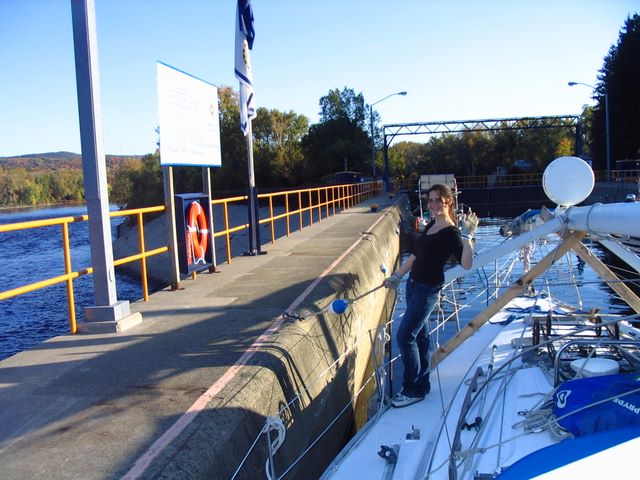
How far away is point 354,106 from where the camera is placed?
7300 centimetres

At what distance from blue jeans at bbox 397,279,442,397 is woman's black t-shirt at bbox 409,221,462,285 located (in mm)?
85

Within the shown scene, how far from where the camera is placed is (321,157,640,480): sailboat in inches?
93.9

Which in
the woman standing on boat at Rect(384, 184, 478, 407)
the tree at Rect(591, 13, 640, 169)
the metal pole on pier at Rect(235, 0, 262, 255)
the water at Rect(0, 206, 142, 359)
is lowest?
the water at Rect(0, 206, 142, 359)

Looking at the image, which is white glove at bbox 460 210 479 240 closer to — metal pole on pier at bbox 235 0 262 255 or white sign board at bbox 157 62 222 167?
metal pole on pier at bbox 235 0 262 255

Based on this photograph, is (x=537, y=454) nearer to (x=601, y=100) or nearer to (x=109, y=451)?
(x=109, y=451)

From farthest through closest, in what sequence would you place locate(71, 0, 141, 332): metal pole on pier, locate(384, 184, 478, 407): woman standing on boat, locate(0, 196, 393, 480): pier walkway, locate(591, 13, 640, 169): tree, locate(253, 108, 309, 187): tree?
locate(253, 108, 309, 187): tree, locate(591, 13, 640, 169): tree, locate(71, 0, 141, 332): metal pole on pier, locate(384, 184, 478, 407): woman standing on boat, locate(0, 196, 393, 480): pier walkway

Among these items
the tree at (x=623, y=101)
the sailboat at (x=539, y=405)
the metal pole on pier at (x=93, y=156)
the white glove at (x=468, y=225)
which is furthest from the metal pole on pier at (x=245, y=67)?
the tree at (x=623, y=101)

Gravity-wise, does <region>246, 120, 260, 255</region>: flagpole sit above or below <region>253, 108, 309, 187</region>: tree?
below

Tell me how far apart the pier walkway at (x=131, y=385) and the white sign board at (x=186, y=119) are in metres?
2.13

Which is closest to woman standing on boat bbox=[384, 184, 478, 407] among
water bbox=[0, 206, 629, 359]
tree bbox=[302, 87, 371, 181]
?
water bbox=[0, 206, 629, 359]

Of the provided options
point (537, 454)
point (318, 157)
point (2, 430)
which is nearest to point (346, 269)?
point (2, 430)

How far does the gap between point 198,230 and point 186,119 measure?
181 centimetres

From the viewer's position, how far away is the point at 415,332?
4.99 metres

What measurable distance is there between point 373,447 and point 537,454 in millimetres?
1991
